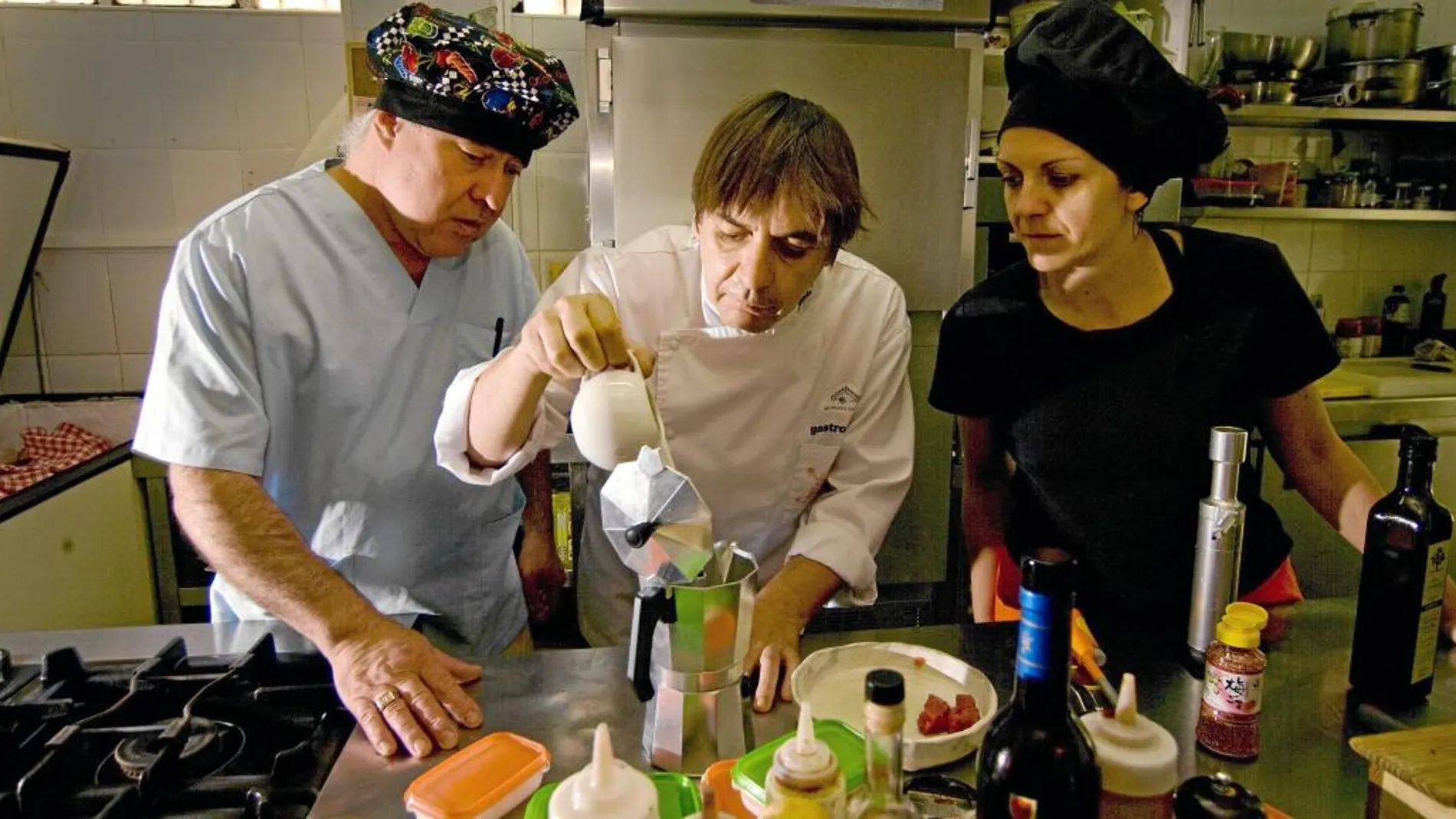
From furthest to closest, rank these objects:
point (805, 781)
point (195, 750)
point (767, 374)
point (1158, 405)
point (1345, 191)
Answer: point (1345, 191)
point (767, 374)
point (1158, 405)
point (195, 750)
point (805, 781)

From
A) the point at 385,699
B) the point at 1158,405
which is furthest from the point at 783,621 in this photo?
the point at 1158,405

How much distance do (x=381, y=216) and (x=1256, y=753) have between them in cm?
127

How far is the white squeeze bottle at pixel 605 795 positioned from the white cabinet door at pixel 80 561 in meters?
2.01

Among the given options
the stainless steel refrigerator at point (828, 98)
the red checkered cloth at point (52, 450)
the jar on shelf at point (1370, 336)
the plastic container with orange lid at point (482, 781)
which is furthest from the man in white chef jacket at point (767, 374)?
the jar on shelf at point (1370, 336)

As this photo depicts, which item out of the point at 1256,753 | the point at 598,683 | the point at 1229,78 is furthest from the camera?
the point at 1229,78

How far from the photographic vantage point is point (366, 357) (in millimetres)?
1355

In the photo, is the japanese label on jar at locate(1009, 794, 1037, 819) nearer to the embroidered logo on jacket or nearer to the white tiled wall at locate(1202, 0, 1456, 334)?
the embroidered logo on jacket

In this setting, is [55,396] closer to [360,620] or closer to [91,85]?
[91,85]

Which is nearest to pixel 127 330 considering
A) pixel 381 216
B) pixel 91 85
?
pixel 91 85

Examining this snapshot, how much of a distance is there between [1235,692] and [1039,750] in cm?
36

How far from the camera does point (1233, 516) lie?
1006 millimetres

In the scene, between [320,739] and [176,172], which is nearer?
[320,739]

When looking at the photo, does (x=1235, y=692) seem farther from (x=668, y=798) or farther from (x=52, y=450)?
(x=52, y=450)

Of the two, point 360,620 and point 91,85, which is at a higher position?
point 91,85
